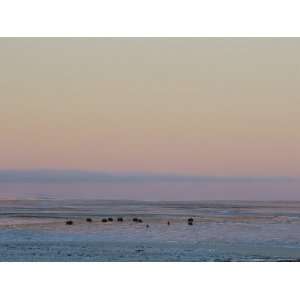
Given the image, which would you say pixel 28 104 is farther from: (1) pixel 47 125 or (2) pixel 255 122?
(2) pixel 255 122

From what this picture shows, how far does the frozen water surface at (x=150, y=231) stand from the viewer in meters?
8.30

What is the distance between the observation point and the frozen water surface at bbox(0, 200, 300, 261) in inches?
327

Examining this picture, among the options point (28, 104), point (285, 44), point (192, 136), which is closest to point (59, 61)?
point (28, 104)

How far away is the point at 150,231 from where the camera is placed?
911 cm
